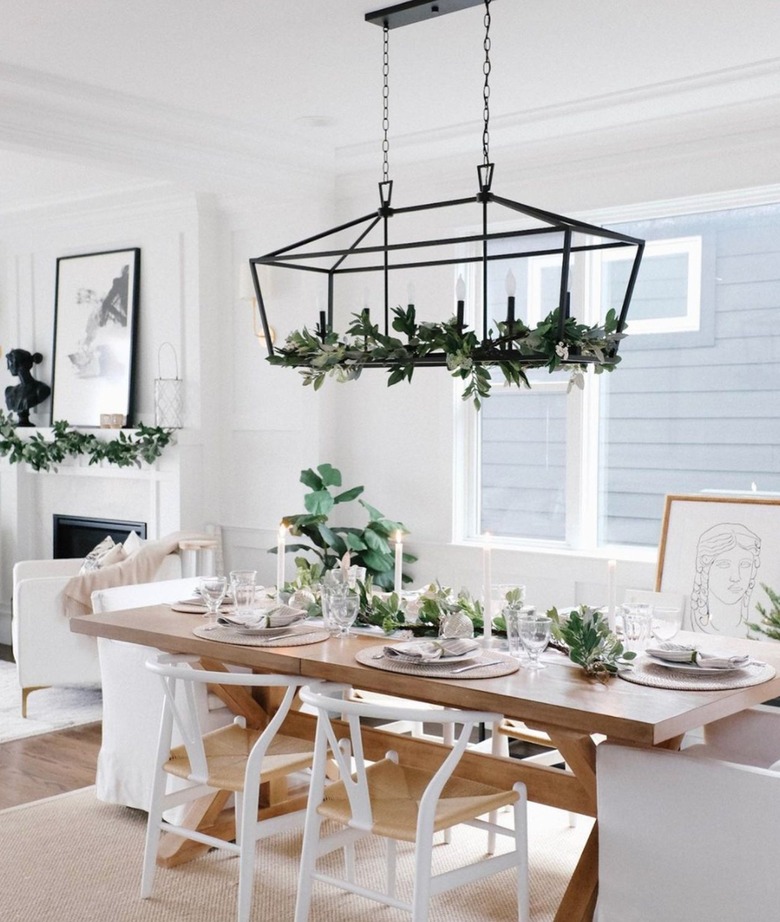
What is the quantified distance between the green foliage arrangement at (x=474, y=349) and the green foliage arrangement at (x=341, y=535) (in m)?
2.36

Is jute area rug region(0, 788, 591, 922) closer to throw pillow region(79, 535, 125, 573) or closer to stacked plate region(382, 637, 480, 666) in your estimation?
stacked plate region(382, 637, 480, 666)

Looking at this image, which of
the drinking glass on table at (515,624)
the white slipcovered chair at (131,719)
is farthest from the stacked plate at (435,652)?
the white slipcovered chair at (131,719)

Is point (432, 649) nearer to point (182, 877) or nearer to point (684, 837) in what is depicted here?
point (684, 837)

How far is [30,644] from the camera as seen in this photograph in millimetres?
5215

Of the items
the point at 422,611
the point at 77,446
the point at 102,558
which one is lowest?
the point at 102,558

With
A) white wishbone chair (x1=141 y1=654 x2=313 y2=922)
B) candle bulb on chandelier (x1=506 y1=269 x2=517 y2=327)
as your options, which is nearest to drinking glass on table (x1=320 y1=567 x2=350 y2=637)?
white wishbone chair (x1=141 y1=654 x2=313 y2=922)

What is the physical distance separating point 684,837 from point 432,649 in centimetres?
80

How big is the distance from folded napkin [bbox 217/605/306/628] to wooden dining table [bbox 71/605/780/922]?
14 centimetres

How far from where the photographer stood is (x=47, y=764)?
4617 mm

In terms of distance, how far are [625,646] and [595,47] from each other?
6.72ft

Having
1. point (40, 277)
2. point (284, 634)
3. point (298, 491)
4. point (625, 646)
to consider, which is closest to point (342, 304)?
point (298, 491)

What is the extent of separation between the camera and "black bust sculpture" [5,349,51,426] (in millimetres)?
6812

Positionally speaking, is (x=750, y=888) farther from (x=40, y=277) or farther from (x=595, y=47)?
(x=40, y=277)

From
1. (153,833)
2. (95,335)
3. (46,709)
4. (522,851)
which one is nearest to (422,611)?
(522,851)
